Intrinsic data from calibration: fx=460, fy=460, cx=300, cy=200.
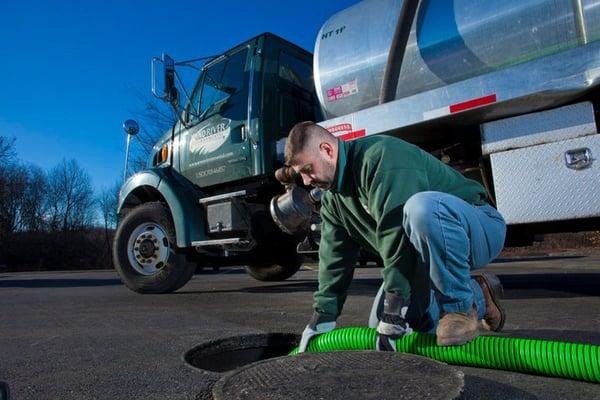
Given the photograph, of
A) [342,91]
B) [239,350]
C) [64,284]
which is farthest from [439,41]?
[64,284]

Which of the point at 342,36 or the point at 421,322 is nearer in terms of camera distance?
the point at 421,322

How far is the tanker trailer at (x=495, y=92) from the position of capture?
2965 millimetres

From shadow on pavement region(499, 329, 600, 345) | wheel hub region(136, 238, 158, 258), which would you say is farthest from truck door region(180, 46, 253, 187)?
shadow on pavement region(499, 329, 600, 345)

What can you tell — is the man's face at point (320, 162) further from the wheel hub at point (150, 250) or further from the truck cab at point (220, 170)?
the wheel hub at point (150, 250)

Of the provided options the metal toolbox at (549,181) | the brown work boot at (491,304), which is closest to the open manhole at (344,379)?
the brown work boot at (491,304)

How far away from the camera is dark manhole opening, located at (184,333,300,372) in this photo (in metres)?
2.66

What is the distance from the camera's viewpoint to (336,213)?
2.30 metres

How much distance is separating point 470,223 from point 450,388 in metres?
0.83

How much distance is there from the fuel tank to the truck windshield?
1313 millimetres

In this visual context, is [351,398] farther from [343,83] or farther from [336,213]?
[343,83]

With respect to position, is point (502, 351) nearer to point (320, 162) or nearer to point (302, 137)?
point (320, 162)

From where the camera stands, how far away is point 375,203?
197 centimetres

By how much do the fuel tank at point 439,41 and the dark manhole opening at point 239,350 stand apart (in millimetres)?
2186

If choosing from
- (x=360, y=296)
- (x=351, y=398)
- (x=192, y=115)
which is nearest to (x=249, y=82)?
(x=192, y=115)
